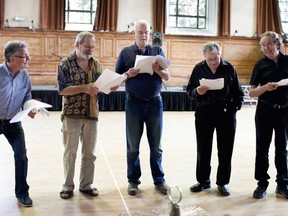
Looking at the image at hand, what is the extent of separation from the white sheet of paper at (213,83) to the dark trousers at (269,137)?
1.37ft

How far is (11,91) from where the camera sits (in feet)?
9.71

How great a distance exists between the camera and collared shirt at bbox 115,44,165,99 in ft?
11.0

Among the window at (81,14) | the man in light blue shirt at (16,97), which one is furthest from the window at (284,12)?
the man in light blue shirt at (16,97)

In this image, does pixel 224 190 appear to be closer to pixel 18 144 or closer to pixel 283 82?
pixel 283 82

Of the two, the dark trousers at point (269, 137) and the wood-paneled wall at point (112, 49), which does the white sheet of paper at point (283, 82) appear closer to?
the dark trousers at point (269, 137)

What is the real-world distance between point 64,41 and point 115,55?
1.37 m

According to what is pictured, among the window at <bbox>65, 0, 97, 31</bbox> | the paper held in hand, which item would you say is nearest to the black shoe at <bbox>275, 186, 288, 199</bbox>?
the paper held in hand

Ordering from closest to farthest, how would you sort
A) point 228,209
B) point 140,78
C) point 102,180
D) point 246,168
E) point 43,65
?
point 228,209, point 140,78, point 102,180, point 246,168, point 43,65

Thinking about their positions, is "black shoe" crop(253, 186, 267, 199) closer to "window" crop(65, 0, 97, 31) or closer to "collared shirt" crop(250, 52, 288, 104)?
"collared shirt" crop(250, 52, 288, 104)

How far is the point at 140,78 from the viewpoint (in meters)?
3.34

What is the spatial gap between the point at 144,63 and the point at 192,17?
8.78 meters

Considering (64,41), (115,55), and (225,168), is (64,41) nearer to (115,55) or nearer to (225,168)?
(115,55)

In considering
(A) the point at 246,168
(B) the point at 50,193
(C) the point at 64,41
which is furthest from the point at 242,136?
(C) the point at 64,41

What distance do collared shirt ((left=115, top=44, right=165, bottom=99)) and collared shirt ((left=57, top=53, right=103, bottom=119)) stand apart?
0.83 feet
